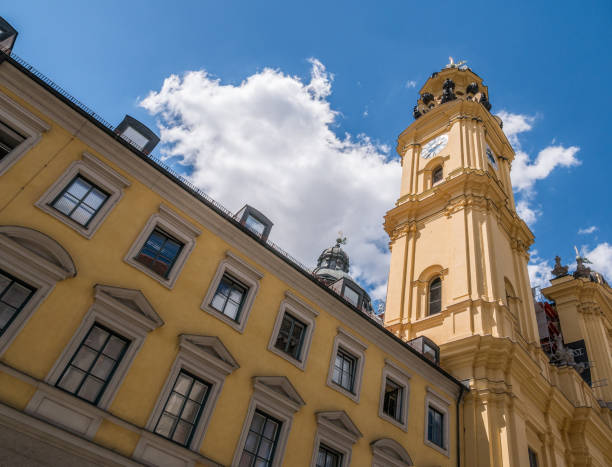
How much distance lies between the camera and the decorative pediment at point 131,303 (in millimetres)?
11430

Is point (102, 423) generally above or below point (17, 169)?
below

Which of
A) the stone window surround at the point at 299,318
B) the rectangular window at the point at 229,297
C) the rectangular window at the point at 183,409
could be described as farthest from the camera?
the stone window surround at the point at 299,318

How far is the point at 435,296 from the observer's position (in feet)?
87.1

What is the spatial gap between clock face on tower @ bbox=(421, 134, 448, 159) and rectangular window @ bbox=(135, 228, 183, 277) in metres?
24.3

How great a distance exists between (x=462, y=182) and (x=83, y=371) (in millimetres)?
23625

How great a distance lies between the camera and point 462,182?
29062 mm

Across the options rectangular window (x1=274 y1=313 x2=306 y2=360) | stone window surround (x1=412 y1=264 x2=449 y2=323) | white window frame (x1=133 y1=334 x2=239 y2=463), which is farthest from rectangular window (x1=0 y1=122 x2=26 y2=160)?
stone window surround (x1=412 y1=264 x2=449 y2=323)

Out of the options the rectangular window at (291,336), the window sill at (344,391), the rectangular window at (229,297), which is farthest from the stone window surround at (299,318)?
the rectangular window at (229,297)

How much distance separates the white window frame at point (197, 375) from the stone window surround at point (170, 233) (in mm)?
1677

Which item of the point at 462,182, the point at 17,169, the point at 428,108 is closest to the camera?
the point at 17,169

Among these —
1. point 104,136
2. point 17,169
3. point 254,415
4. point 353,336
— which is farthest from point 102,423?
point 353,336

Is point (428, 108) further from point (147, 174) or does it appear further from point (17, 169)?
point (17, 169)

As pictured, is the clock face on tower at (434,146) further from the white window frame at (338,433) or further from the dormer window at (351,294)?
the white window frame at (338,433)

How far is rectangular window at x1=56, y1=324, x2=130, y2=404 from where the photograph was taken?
10382 mm
